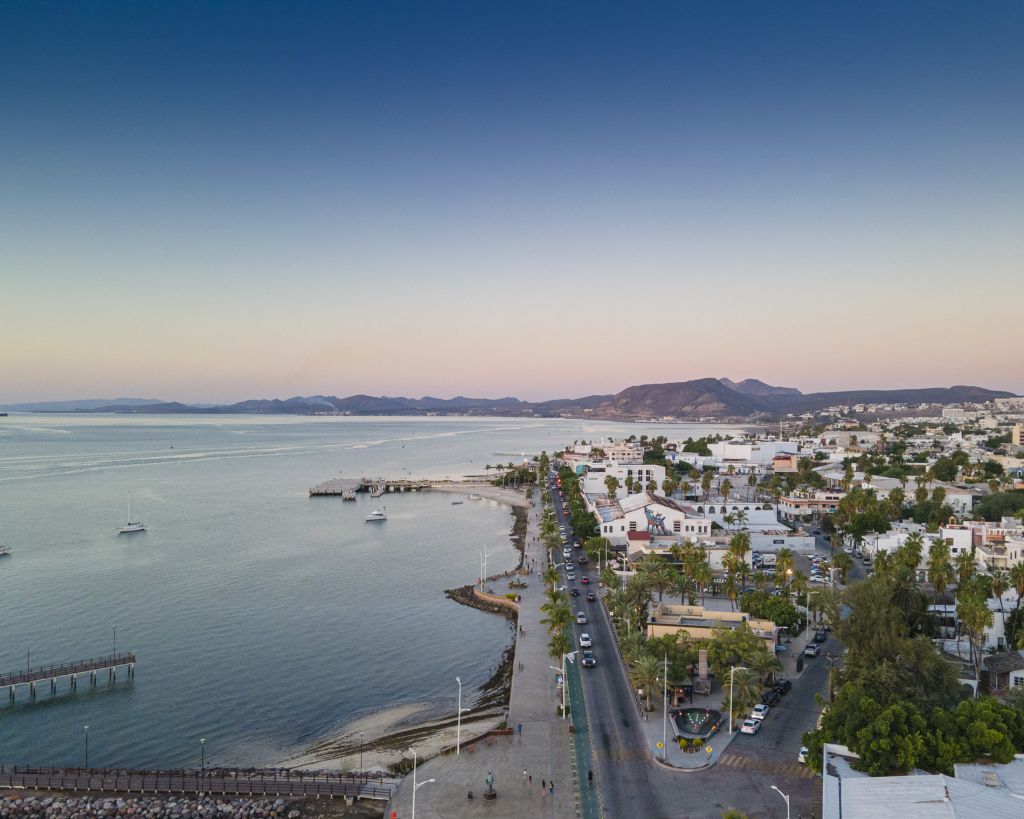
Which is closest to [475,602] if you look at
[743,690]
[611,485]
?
[743,690]

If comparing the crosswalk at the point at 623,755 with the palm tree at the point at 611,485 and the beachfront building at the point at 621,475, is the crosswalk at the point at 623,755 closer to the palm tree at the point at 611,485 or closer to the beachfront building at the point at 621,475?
the palm tree at the point at 611,485

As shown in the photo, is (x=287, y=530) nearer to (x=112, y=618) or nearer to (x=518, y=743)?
(x=112, y=618)

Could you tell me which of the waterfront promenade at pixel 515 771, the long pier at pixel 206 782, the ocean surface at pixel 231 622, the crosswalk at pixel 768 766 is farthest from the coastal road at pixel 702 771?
the ocean surface at pixel 231 622

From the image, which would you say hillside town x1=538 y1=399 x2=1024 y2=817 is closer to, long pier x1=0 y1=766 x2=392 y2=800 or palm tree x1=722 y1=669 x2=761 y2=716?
palm tree x1=722 y1=669 x2=761 y2=716

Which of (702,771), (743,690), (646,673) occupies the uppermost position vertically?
(646,673)

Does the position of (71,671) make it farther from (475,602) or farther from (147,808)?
(475,602)

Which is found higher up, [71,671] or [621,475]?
[621,475]

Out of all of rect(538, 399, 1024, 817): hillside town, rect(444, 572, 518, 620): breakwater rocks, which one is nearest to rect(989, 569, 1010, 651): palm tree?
rect(538, 399, 1024, 817): hillside town
